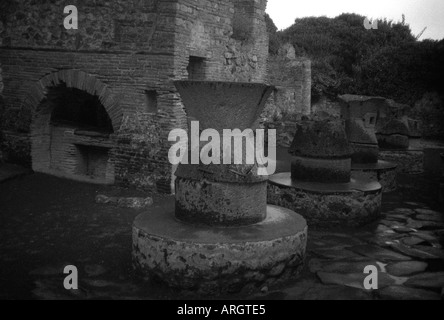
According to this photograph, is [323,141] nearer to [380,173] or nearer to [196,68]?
[380,173]

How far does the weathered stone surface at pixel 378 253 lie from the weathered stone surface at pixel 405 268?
0.16 m

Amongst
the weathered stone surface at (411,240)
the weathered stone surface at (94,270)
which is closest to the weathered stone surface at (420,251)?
the weathered stone surface at (411,240)

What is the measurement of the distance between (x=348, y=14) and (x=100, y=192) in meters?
26.6

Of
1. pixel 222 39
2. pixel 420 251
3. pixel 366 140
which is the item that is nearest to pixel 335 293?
pixel 420 251

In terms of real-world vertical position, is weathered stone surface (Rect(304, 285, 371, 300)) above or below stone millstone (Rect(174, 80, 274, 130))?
below

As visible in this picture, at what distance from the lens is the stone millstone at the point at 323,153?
22.7ft

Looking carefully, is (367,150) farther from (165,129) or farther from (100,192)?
(100,192)

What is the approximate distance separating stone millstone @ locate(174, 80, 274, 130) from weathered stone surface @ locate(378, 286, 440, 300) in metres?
2.04

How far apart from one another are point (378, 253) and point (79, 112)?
7.15 meters

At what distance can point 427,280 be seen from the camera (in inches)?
168

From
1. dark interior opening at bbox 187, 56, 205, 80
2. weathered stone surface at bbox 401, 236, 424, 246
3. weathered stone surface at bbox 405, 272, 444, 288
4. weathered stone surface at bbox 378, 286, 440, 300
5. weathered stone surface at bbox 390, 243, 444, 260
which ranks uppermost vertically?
dark interior opening at bbox 187, 56, 205, 80

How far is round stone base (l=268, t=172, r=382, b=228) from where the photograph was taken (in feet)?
20.6

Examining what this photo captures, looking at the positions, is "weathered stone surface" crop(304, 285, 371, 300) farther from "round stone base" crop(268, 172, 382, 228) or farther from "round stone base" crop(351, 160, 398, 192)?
"round stone base" crop(351, 160, 398, 192)

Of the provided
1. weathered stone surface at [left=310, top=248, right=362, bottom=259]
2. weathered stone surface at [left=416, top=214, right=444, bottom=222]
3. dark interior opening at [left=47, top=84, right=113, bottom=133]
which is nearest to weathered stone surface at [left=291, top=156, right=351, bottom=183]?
weathered stone surface at [left=416, top=214, right=444, bottom=222]
